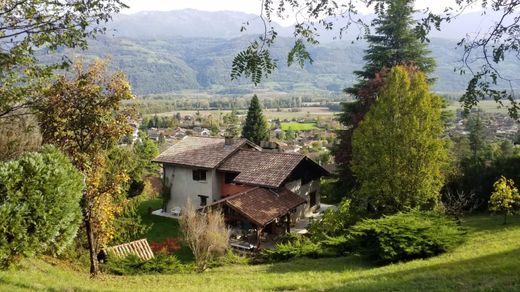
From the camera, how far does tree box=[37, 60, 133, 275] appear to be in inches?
516

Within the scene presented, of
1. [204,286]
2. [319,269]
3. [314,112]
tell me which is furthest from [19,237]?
[314,112]

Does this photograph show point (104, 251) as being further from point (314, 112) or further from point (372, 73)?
point (314, 112)

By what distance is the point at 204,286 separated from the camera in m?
13.7

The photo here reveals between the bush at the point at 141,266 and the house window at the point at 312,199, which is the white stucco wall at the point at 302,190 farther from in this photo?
the bush at the point at 141,266

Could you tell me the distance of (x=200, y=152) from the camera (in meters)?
33.5

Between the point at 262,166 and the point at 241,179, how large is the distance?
1765 millimetres

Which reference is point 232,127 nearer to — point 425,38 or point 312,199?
point 312,199

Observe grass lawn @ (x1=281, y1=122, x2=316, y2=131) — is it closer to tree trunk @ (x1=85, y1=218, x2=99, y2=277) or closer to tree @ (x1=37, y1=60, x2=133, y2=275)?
tree trunk @ (x1=85, y1=218, x2=99, y2=277)

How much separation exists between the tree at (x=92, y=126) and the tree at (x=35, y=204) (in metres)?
2.37

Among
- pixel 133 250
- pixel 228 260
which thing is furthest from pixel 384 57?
pixel 133 250

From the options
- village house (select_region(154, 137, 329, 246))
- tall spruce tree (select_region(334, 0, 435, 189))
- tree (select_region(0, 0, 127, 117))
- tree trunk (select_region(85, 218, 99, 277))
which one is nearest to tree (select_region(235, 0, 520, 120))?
tree (select_region(0, 0, 127, 117))

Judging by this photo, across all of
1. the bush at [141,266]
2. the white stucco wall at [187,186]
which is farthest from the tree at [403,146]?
the white stucco wall at [187,186]

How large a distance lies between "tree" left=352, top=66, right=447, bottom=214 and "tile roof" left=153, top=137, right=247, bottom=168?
12.3 m

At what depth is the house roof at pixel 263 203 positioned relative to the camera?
25.2 meters
